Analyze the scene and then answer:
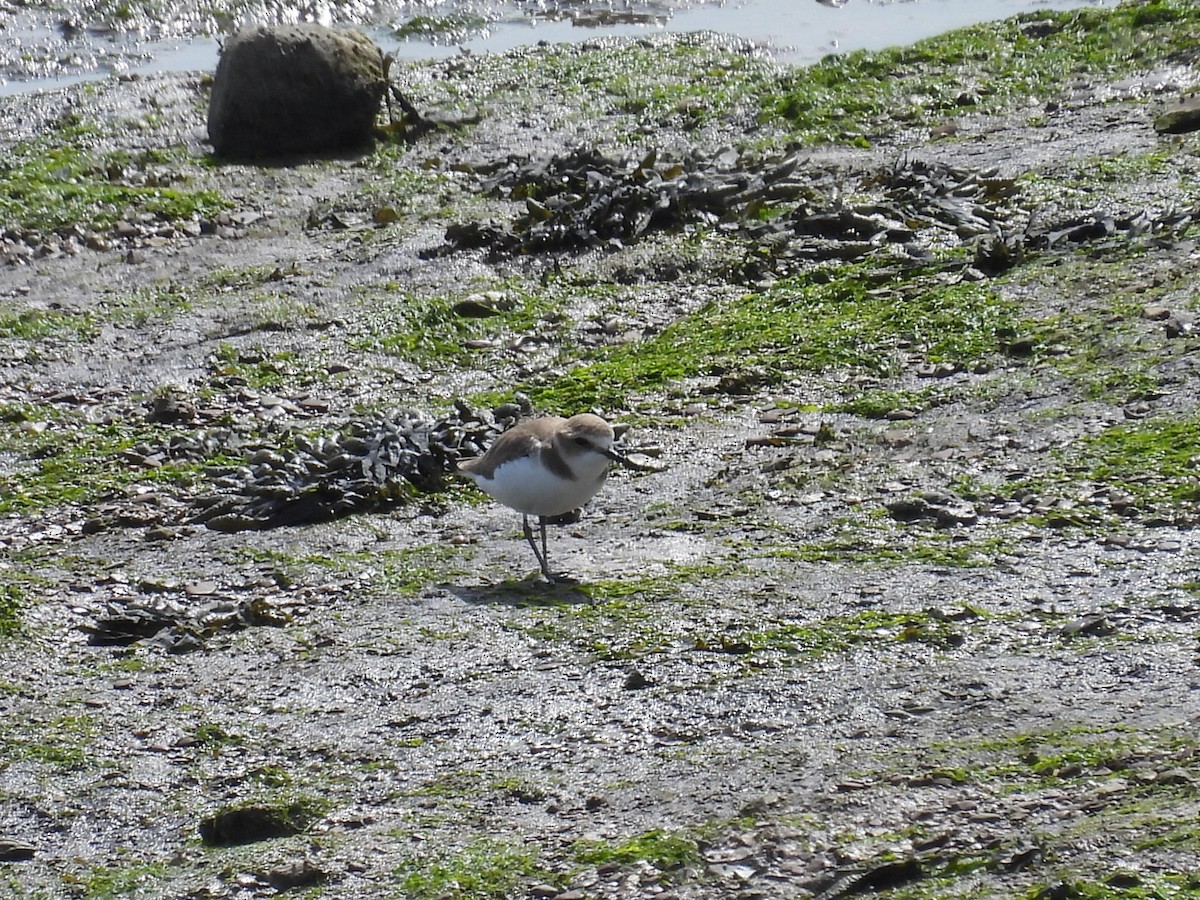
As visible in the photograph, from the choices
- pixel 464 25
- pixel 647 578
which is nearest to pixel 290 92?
pixel 464 25

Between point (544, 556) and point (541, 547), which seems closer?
point (544, 556)

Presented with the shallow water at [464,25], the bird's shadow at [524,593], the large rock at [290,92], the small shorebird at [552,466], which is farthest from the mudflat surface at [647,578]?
the shallow water at [464,25]

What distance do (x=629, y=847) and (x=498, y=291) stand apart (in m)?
6.21

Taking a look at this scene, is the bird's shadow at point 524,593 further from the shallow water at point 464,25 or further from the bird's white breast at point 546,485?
the shallow water at point 464,25

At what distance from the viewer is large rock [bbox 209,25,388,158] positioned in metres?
12.8

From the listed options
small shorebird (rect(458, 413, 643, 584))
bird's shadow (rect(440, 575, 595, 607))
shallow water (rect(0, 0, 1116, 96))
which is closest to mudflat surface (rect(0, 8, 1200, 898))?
bird's shadow (rect(440, 575, 595, 607))

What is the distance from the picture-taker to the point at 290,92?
1285 cm

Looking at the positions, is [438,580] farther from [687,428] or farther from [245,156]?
[245,156]

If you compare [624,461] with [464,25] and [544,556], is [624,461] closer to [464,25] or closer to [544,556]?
[544,556]

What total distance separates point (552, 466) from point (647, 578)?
0.55 metres

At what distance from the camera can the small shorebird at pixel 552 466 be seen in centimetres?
564

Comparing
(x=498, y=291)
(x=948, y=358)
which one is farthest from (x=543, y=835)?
(x=498, y=291)

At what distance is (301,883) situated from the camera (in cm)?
380

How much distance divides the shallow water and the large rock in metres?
3.27
